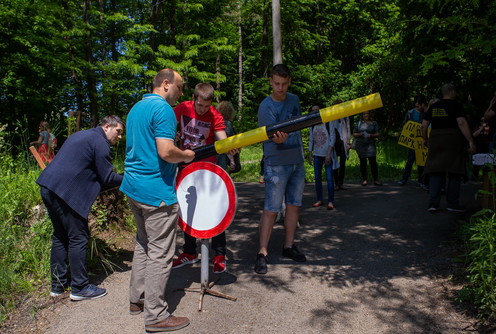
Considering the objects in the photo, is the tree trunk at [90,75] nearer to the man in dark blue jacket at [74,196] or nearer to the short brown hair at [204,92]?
the man in dark blue jacket at [74,196]

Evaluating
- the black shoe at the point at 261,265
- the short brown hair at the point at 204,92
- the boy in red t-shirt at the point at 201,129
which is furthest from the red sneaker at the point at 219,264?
the short brown hair at the point at 204,92

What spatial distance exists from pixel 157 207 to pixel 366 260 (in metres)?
2.56

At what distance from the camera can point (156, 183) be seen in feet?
10.9

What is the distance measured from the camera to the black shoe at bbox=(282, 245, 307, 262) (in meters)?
4.74

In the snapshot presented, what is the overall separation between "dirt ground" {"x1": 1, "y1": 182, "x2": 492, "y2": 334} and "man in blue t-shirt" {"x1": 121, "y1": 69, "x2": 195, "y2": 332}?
0.92 feet

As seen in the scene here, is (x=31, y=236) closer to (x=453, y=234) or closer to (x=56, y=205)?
(x=56, y=205)

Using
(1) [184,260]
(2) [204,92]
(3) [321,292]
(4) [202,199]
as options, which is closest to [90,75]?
(1) [184,260]

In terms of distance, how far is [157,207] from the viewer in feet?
10.8

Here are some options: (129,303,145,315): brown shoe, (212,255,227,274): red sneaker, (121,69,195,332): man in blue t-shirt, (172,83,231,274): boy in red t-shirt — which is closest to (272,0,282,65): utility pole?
(172,83,231,274): boy in red t-shirt

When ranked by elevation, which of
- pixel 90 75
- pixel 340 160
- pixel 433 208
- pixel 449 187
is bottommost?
pixel 433 208

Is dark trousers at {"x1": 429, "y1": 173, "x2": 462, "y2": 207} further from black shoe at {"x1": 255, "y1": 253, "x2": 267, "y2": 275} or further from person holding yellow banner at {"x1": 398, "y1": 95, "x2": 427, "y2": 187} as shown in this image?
black shoe at {"x1": 255, "y1": 253, "x2": 267, "y2": 275}

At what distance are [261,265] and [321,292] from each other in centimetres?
76

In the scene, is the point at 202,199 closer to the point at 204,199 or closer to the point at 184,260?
the point at 204,199

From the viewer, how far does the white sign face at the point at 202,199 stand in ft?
12.2
